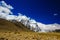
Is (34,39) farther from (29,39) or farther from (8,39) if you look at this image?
(8,39)

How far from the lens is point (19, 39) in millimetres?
17672

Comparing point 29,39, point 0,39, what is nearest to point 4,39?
point 0,39

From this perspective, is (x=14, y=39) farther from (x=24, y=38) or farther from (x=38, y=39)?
(x=38, y=39)

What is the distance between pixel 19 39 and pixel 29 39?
1168 millimetres

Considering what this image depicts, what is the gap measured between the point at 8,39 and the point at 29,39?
2270mm

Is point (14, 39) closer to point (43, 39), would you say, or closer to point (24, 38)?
point (24, 38)

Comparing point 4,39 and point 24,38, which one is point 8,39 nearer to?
point 4,39

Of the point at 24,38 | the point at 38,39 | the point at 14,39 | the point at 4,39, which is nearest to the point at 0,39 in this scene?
the point at 4,39

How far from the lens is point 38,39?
18.6 m

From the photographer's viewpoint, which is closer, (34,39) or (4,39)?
(4,39)

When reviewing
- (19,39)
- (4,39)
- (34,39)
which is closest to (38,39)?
(34,39)

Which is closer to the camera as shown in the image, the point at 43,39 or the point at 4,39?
the point at 4,39

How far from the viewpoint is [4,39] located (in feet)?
56.3

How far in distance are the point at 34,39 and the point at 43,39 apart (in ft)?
3.60
